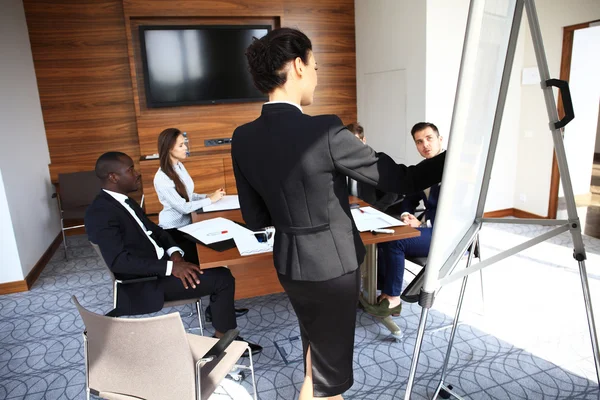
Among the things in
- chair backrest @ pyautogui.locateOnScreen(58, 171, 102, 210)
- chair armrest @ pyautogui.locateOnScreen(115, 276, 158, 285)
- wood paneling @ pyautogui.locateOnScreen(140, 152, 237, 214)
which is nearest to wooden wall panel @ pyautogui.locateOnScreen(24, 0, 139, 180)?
chair backrest @ pyautogui.locateOnScreen(58, 171, 102, 210)


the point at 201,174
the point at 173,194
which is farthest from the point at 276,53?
the point at 201,174

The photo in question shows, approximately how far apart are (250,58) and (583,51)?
465 cm

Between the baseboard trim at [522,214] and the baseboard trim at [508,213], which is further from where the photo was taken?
the baseboard trim at [508,213]

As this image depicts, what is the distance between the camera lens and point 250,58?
4.74 ft

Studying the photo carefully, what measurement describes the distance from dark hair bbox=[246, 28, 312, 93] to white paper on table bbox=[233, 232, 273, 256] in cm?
95

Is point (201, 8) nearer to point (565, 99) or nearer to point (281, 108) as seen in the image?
point (281, 108)

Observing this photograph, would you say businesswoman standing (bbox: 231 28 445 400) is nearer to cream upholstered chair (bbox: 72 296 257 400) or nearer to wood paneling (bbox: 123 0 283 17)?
cream upholstered chair (bbox: 72 296 257 400)

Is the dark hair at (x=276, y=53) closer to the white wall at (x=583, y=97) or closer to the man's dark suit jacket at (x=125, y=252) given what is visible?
the man's dark suit jacket at (x=125, y=252)

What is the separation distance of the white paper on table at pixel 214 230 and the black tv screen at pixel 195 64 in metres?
2.98

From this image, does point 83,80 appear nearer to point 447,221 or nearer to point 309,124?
point 309,124

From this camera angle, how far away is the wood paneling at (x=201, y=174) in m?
4.96

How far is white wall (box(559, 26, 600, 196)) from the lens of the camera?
15.4 feet

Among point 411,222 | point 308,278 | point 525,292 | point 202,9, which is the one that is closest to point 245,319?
point 411,222

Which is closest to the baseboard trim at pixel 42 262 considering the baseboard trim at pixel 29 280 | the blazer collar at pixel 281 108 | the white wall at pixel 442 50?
the baseboard trim at pixel 29 280
